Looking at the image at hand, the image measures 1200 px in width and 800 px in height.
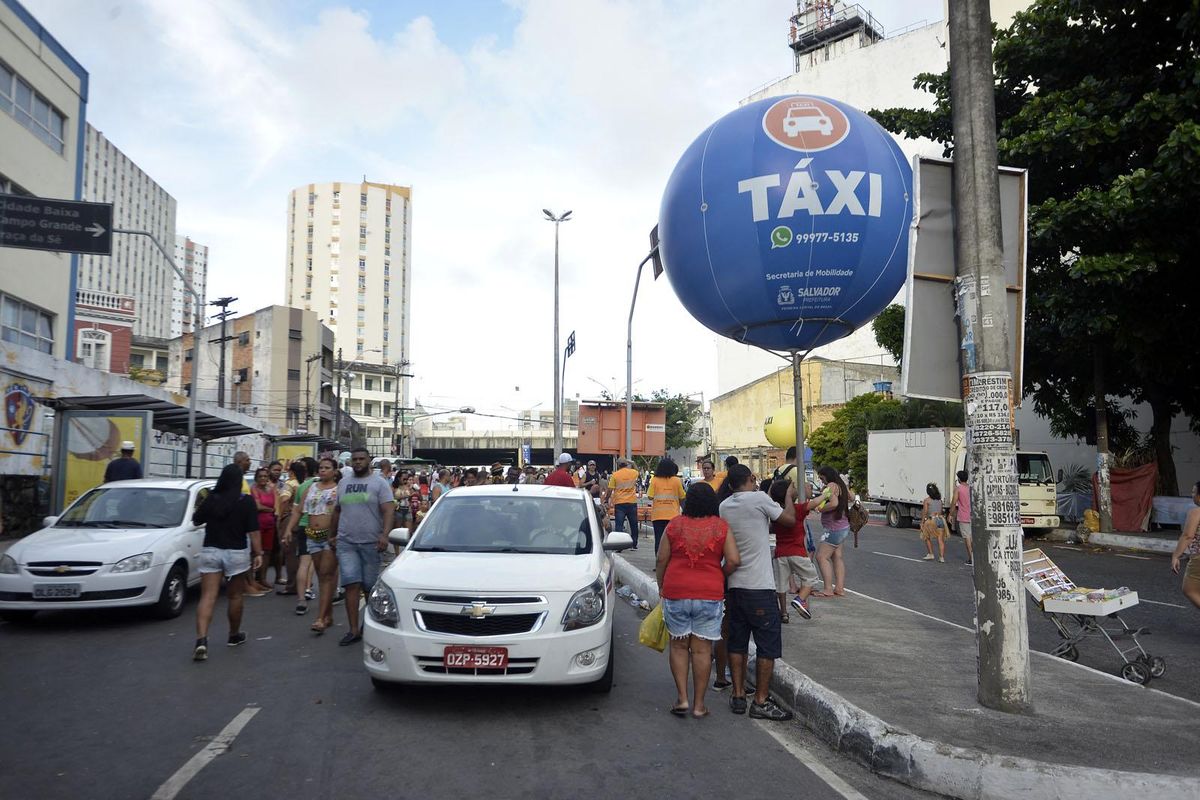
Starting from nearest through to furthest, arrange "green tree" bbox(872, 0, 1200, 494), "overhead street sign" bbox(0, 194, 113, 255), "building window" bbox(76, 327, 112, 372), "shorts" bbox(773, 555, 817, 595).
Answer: "shorts" bbox(773, 555, 817, 595) < "green tree" bbox(872, 0, 1200, 494) < "overhead street sign" bbox(0, 194, 113, 255) < "building window" bbox(76, 327, 112, 372)

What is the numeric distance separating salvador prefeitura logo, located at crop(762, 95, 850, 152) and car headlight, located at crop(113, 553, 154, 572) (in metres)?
7.34

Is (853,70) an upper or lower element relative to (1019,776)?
upper

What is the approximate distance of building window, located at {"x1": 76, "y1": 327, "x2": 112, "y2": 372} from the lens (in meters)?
46.8

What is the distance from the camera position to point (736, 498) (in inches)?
242

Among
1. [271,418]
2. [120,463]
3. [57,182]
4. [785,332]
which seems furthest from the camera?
[271,418]

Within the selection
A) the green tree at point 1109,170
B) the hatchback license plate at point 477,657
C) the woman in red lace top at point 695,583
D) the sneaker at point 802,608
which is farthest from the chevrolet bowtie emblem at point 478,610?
the green tree at point 1109,170

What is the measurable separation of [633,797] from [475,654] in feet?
5.17

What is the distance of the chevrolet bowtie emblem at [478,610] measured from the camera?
18.1 feet

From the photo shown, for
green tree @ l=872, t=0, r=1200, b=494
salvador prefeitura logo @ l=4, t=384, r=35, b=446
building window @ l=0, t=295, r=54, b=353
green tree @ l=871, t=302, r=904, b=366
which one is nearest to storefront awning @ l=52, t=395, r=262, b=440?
salvador prefeitura logo @ l=4, t=384, r=35, b=446

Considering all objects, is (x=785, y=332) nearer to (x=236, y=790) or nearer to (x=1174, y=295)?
(x=236, y=790)

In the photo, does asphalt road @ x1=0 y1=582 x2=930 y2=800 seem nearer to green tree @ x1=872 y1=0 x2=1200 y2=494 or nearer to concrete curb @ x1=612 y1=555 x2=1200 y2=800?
concrete curb @ x1=612 y1=555 x2=1200 y2=800

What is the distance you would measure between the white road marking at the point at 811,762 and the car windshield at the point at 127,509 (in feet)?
23.2

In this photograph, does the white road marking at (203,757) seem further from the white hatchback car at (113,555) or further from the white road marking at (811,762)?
the white hatchback car at (113,555)

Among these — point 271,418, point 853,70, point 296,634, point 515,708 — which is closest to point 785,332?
point 515,708
